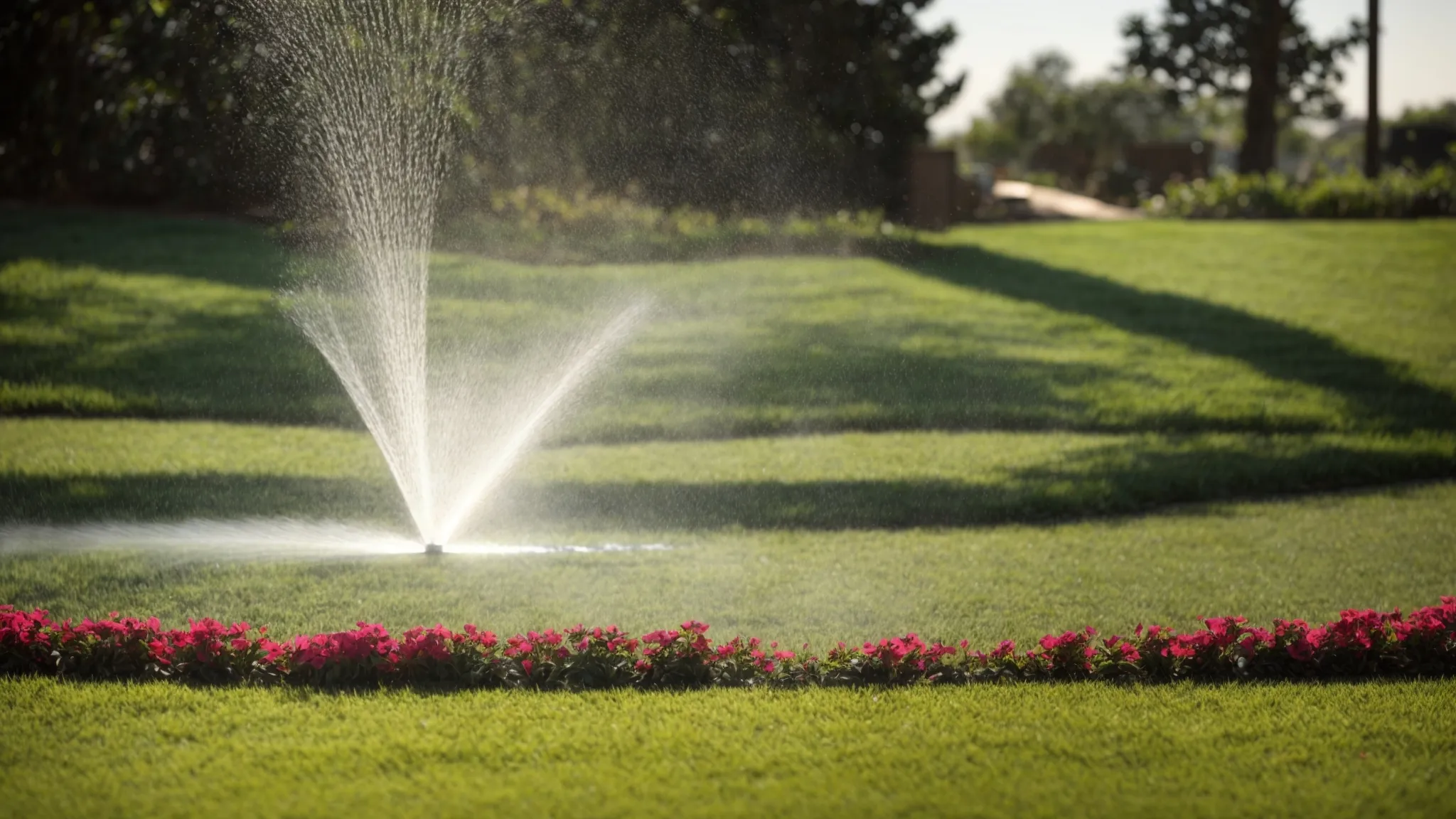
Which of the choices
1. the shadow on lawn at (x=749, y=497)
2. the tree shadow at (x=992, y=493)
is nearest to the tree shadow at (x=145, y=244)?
the shadow on lawn at (x=749, y=497)

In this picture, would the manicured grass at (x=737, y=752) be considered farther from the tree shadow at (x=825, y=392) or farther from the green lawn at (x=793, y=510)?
the tree shadow at (x=825, y=392)

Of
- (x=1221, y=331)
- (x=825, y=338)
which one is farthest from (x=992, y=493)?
(x=1221, y=331)

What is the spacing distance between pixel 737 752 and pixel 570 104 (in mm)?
16088

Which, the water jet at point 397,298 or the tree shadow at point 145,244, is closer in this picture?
the water jet at point 397,298

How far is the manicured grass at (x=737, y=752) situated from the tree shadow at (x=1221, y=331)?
7.34 m

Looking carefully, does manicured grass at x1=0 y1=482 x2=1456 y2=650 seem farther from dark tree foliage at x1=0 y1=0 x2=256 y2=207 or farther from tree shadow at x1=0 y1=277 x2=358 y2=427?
dark tree foliage at x1=0 y1=0 x2=256 y2=207

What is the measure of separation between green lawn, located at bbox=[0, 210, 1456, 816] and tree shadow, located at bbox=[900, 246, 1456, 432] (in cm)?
9

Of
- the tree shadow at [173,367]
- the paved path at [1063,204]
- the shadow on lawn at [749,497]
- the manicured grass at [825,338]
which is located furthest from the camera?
the paved path at [1063,204]

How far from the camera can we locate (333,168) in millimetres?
11922

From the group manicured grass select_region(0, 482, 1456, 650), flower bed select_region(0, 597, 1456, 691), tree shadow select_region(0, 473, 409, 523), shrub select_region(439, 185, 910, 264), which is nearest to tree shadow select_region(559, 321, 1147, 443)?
tree shadow select_region(0, 473, 409, 523)

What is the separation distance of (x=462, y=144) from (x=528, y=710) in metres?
15.7

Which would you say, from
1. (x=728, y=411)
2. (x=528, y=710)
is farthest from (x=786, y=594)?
(x=728, y=411)

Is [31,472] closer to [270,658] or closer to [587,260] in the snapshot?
[270,658]

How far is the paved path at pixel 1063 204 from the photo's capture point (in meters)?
31.4
